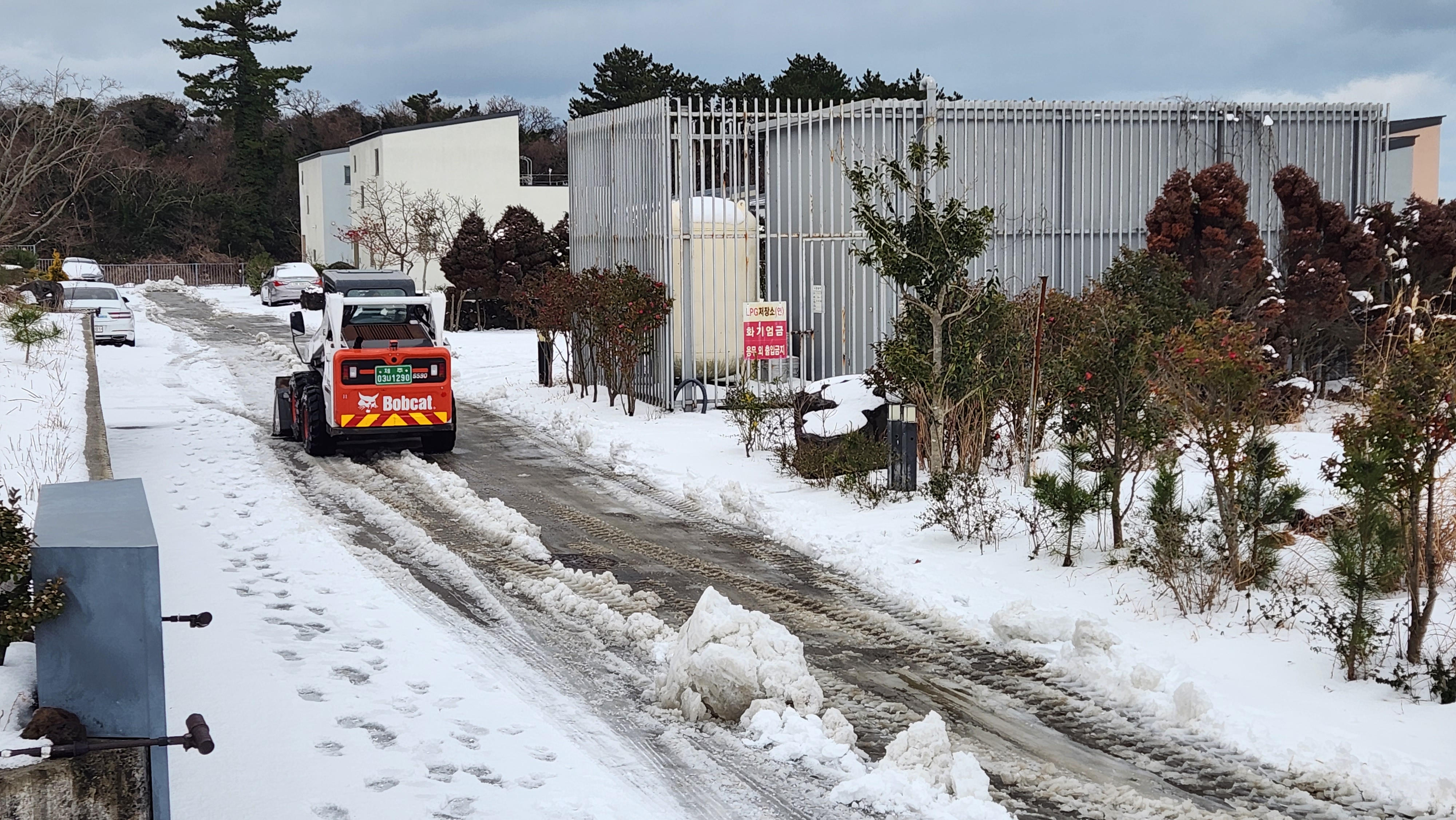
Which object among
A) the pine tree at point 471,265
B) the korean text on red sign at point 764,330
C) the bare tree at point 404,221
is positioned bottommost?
the korean text on red sign at point 764,330

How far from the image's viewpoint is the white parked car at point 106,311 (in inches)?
1172

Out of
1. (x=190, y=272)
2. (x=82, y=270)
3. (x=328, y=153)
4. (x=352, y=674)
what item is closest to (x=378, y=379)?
(x=352, y=674)

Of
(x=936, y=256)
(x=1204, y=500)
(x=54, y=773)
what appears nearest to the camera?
(x=54, y=773)

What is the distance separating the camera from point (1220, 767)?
249 inches

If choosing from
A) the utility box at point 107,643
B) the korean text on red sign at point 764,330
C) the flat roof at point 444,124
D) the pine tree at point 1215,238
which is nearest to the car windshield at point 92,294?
the flat roof at point 444,124

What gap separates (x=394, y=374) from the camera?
1588cm

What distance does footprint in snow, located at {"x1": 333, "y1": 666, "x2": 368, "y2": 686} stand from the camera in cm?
733

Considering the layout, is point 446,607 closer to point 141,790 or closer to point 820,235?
point 141,790

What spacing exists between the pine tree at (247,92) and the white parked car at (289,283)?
26504 mm

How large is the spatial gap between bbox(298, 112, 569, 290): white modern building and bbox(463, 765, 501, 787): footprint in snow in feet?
134

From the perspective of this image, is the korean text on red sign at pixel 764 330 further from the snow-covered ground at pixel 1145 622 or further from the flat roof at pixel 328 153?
the flat roof at pixel 328 153

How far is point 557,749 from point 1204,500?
18.9 ft

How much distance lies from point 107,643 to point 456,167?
46364mm

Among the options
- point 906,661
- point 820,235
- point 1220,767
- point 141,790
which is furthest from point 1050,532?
point 820,235
